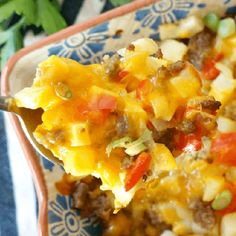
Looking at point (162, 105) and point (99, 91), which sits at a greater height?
point (99, 91)

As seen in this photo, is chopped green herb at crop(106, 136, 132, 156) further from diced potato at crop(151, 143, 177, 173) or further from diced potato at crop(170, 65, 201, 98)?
diced potato at crop(170, 65, 201, 98)

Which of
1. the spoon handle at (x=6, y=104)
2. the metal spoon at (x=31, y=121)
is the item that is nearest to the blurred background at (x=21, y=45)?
the metal spoon at (x=31, y=121)

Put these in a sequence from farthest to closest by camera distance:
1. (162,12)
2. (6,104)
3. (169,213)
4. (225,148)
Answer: (162,12) → (169,213) → (225,148) → (6,104)

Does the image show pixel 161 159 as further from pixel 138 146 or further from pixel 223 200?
pixel 223 200

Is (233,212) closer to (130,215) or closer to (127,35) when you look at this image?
(130,215)

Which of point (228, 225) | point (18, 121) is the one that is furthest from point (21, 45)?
point (228, 225)

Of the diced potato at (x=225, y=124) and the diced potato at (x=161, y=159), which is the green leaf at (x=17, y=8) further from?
the diced potato at (x=161, y=159)

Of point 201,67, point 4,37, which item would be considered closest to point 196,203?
point 201,67
